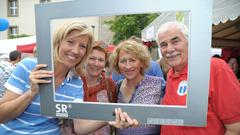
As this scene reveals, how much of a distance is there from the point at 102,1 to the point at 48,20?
0.95 ft

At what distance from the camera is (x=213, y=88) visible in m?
1.51

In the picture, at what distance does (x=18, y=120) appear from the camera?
1.64m

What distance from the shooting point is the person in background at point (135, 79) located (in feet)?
5.43

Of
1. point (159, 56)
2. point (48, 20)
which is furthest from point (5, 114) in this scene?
point (159, 56)

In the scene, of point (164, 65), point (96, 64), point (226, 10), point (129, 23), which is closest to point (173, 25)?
point (129, 23)

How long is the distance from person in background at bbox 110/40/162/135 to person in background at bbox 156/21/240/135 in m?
0.16

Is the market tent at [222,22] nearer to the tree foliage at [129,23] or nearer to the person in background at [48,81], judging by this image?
the tree foliage at [129,23]

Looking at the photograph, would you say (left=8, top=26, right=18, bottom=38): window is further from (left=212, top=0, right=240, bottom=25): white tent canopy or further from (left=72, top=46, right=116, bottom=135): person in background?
(left=72, top=46, right=116, bottom=135): person in background

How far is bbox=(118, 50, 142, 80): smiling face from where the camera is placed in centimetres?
171

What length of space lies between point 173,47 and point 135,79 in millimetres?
415

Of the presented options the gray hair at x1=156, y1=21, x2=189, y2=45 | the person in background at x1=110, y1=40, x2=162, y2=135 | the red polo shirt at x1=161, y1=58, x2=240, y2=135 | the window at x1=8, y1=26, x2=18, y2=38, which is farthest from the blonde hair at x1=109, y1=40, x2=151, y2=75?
the window at x1=8, y1=26, x2=18, y2=38

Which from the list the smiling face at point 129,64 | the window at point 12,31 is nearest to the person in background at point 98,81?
the smiling face at point 129,64

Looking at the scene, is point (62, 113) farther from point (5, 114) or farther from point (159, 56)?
point (159, 56)

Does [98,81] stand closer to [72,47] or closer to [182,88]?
[72,47]
